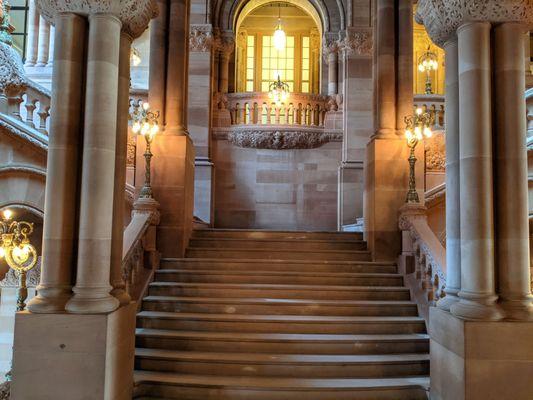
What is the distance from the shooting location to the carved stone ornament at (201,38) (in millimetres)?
14352

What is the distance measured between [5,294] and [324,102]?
10.3m

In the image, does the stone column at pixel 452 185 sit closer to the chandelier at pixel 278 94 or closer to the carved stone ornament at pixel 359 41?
the chandelier at pixel 278 94

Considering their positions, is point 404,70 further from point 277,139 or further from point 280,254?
point 277,139

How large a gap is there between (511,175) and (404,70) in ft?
15.8

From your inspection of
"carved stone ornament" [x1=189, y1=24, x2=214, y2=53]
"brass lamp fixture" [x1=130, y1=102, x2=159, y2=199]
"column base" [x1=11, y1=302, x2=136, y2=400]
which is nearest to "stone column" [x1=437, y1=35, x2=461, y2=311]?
"column base" [x1=11, y1=302, x2=136, y2=400]

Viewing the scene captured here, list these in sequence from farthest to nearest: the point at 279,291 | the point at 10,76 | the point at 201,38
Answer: the point at 201,38
the point at 10,76
the point at 279,291

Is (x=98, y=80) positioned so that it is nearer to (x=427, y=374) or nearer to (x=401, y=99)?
(x=427, y=374)

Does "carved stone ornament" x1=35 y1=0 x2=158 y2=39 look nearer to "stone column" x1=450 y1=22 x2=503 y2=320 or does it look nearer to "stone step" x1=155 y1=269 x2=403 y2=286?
"stone column" x1=450 y1=22 x2=503 y2=320

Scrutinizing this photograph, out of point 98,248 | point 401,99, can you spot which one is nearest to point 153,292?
point 98,248

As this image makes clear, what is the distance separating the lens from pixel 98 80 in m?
4.91

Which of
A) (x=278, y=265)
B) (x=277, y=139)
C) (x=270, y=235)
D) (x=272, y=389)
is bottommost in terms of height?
(x=272, y=389)

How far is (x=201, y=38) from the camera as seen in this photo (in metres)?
14.4

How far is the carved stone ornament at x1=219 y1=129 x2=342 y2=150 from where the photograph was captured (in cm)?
1470

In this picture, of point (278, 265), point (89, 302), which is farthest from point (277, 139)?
point (89, 302)
